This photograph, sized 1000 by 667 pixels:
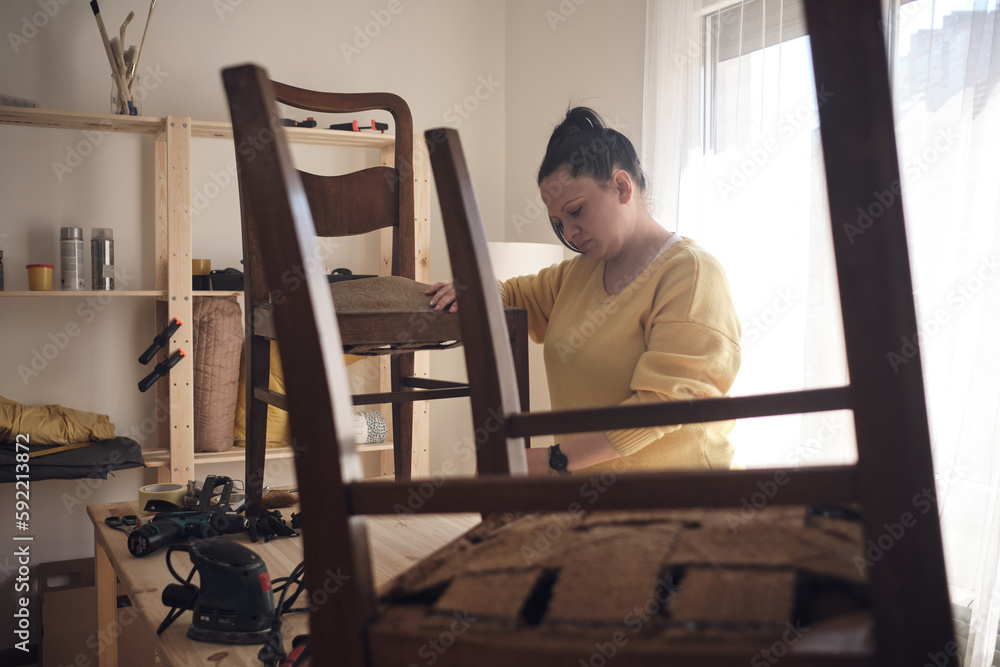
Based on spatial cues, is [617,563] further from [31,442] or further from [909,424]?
[31,442]

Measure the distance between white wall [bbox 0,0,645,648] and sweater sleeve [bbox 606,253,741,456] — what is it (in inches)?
58.0

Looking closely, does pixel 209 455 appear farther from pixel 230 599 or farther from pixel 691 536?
pixel 691 536

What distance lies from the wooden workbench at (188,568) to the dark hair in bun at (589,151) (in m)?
0.78

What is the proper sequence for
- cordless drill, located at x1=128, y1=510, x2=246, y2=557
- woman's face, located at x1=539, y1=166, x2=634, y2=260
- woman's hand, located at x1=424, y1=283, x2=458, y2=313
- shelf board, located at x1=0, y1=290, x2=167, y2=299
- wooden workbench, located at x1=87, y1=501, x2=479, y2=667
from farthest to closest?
shelf board, located at x1=0, y1=290, x2=167, y2=299 < woman's face, located at x1=539, y1=166, x2=634, y2=260 < woman's hand, located at x1=424, y1=283, x2=458, y2=313 < cordless drill, located at x1=128, y1=510, x2=246, y2=557 < wooden workbench, located at x1=87, y1=501, x2=479, y2=667

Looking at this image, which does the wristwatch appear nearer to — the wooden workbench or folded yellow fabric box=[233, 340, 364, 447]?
the wooden workbench

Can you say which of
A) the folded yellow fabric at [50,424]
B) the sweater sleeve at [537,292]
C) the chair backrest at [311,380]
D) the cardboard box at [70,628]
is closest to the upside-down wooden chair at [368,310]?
the sweater sleeve at [537,292]

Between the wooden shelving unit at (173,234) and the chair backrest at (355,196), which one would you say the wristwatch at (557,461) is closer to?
the chair backrest at (355,196)

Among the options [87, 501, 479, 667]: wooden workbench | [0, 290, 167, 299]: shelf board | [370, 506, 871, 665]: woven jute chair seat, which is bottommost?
[87, 501, 479, 667]: wooden workbench

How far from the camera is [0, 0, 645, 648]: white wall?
2.66 meters

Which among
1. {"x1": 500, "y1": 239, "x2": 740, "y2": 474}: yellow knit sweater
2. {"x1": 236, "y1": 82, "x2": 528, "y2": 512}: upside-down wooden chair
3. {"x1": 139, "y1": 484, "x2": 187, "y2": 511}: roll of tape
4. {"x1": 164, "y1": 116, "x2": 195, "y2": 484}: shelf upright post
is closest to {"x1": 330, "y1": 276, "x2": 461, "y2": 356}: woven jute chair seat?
{"x1": 236, "y1": 82, "x2": 528, "y2": 512}: upside-down wooden chair

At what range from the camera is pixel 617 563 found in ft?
1.73

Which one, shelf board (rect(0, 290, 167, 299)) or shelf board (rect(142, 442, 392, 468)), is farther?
shelf board (rect(142, 442, 392, 468))

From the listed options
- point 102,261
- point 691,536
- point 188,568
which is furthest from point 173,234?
point 691,536

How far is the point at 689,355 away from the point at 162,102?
A: 2.41 meters
